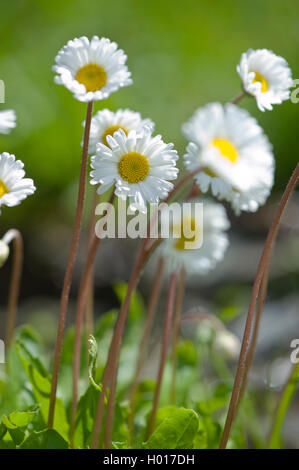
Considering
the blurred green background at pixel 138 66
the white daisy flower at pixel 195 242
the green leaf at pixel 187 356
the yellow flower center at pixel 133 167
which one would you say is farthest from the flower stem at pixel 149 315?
the blurred green background at pixel 138 66

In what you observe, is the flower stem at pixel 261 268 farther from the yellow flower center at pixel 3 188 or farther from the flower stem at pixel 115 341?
the yellow flower center at pixel 3 188

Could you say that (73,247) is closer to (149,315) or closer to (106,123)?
(106,123)

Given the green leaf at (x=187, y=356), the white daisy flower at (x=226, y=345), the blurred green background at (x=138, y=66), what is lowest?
the green leaf at (x=187, y=356)

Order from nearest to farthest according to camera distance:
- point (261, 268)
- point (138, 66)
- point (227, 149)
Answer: point (227, 149) < point (261, 268) < point (138, 66)

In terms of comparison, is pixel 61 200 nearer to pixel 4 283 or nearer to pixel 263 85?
pixel 4 283

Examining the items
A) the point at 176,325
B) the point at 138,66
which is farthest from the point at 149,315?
the point at 138,66
